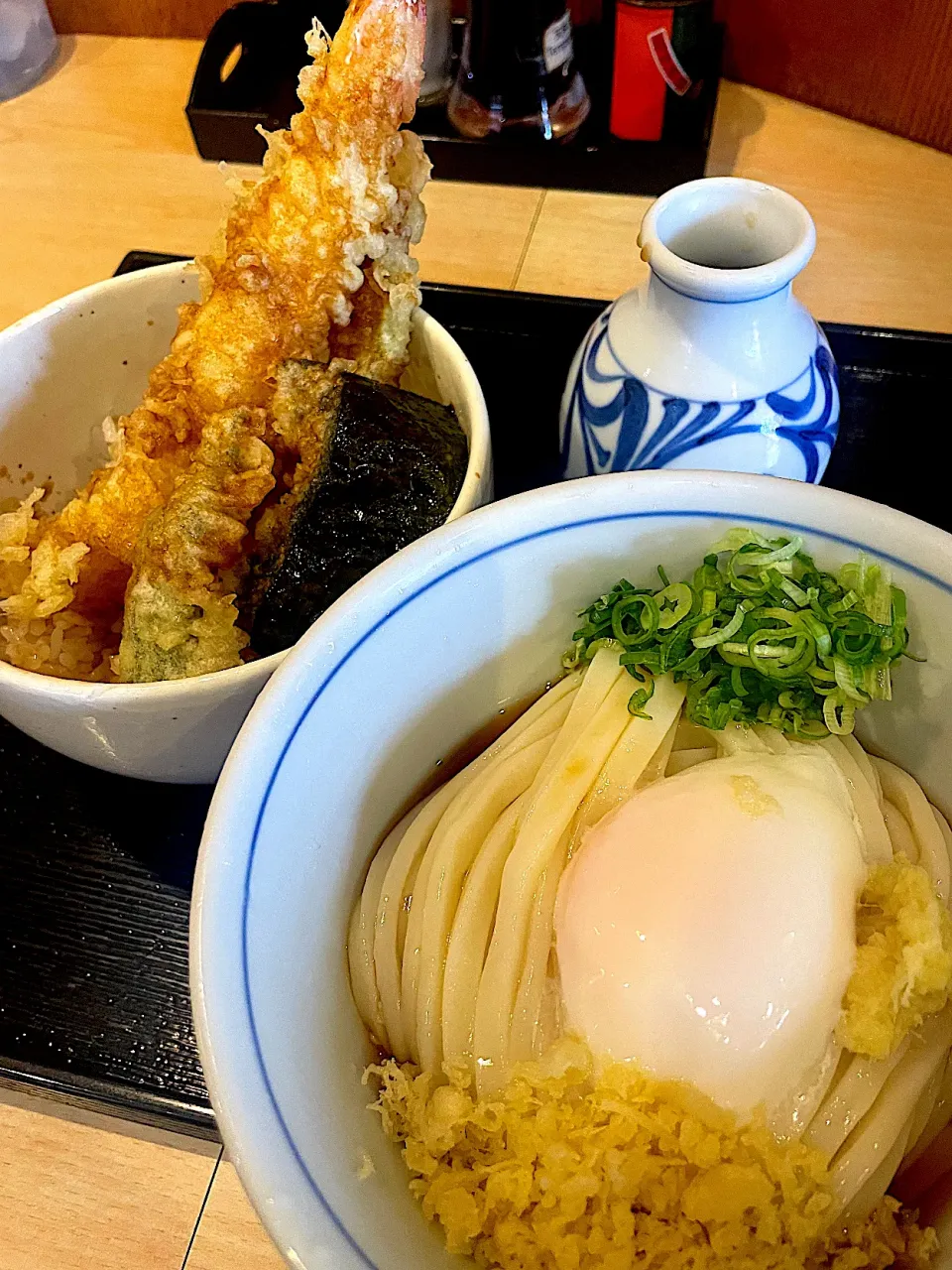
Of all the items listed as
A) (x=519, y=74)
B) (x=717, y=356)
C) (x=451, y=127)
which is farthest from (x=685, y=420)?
(x=451, y=127)

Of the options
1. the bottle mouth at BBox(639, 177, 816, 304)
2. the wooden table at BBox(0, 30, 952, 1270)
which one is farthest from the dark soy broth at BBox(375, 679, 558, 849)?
the wooden table at BBox(0, 30, 952, 1270)

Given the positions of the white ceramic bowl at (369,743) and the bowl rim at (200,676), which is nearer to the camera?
the white ceramic bowl at (369,743)

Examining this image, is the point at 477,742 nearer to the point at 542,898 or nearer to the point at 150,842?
the point at 542,898

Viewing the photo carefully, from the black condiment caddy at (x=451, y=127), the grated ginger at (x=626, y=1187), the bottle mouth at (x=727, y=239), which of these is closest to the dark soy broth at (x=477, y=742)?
the grated ginger at (x=626, y=1187)

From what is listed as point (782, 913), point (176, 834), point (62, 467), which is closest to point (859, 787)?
point (782, 913)

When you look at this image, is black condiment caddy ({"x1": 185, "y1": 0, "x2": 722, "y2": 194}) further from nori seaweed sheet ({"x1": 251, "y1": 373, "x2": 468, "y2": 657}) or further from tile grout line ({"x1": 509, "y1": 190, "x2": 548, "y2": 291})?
nori seaweed sheet ({"x1": 251, "y1": 373, "x2": 468, "y2": 657})

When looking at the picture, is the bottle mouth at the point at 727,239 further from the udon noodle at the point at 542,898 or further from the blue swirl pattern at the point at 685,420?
the udon noodle at the point at 542,898

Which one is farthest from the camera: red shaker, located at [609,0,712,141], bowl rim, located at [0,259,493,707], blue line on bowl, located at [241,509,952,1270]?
red shaker, located at [609,0,712,141]
